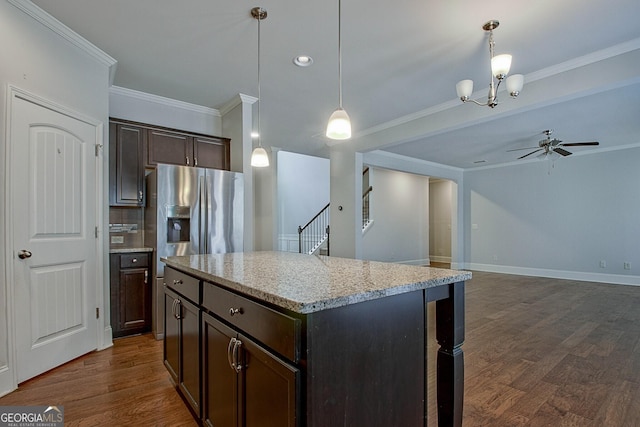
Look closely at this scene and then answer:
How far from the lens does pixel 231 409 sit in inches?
54.9

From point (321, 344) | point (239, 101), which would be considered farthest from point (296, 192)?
point (321, 344)

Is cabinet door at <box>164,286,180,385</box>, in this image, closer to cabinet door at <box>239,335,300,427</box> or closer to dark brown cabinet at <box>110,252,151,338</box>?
cabinet door at <box>239,335,300,427</box>

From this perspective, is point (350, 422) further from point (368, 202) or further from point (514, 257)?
point (514, 257)

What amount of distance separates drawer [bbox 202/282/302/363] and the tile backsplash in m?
2.73

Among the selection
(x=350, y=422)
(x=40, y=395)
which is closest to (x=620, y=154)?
(x=350, y=422)

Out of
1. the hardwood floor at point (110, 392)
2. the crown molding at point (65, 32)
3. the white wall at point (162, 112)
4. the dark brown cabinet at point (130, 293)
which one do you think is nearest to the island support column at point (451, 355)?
the hardwood floor at point (110, 392)

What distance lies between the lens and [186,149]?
3953 mm

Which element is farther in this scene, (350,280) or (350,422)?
(350,280)

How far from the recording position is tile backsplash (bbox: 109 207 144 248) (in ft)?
12.1

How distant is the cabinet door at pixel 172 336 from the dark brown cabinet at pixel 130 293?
4.40 ft

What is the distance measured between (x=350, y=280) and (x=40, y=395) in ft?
7.65

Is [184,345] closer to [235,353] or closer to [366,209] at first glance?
[235,353]

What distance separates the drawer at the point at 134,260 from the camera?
3.32 m

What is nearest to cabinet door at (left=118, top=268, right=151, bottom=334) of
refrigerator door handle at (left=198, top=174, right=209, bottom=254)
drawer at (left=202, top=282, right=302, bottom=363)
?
refrigerator door handle at (left=198, top=174, right=209, bottom=254)
